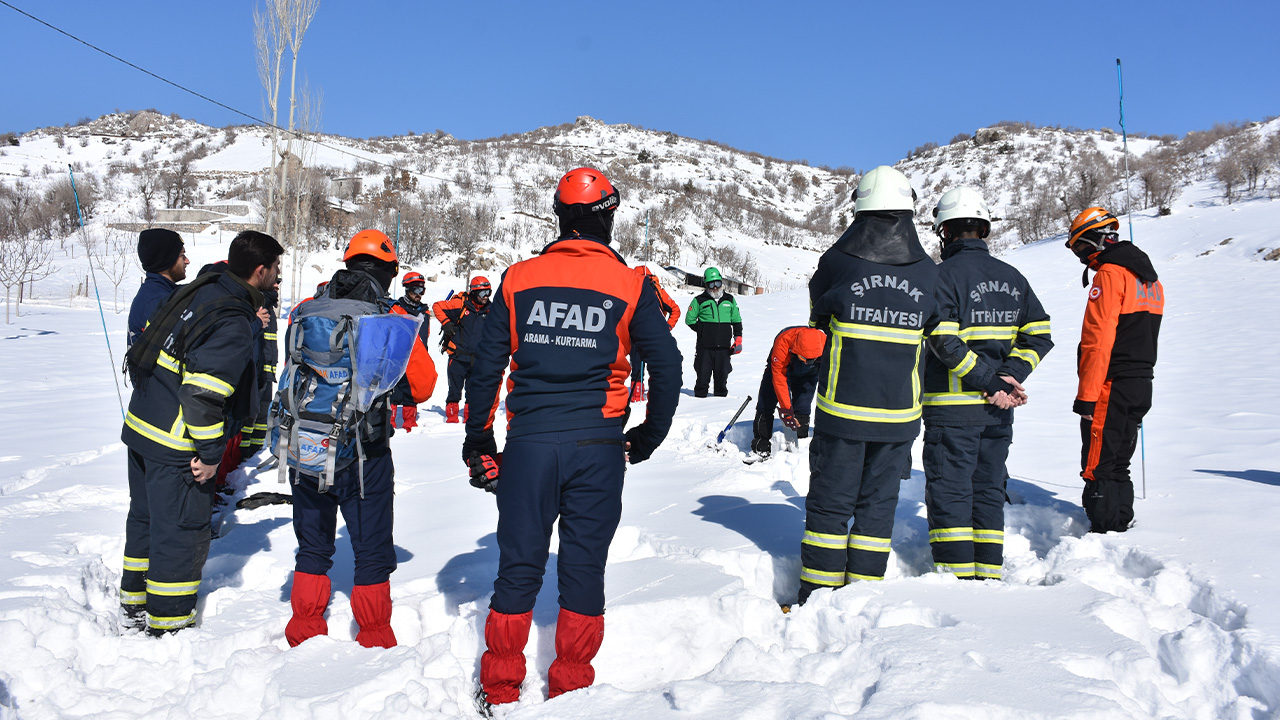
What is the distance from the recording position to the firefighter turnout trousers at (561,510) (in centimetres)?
247

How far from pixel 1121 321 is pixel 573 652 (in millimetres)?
3384

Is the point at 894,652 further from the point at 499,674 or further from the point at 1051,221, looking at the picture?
the point at 1051,221

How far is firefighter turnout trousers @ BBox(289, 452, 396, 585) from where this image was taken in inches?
115

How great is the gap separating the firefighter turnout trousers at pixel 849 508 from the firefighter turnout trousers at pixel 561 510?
1.08m

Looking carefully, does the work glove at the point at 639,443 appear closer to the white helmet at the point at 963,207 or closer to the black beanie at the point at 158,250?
the white helmet at the point at 963,207

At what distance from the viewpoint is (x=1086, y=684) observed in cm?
216

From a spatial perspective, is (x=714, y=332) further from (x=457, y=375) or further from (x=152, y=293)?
(x=152, y=293)

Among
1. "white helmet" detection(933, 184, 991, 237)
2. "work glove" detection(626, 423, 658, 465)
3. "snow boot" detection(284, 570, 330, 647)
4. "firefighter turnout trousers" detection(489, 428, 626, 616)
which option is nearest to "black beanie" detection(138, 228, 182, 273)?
"snow boot" detection(284, 570, 330, 647)

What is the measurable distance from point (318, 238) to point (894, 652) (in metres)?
32.3

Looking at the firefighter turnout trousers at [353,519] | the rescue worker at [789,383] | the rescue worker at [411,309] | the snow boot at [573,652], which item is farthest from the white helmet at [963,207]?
the rescue worker at [411,309]

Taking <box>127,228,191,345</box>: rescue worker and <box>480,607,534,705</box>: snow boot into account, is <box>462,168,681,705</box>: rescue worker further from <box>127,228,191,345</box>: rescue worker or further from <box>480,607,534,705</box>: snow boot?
<box>127,228,191,345</box>: rescue worker

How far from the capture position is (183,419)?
2.91 meters

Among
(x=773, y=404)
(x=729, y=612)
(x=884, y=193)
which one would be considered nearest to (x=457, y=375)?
(x=773, y=404)

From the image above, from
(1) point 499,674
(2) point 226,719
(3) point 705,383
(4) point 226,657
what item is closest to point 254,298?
(4) point 226,657
